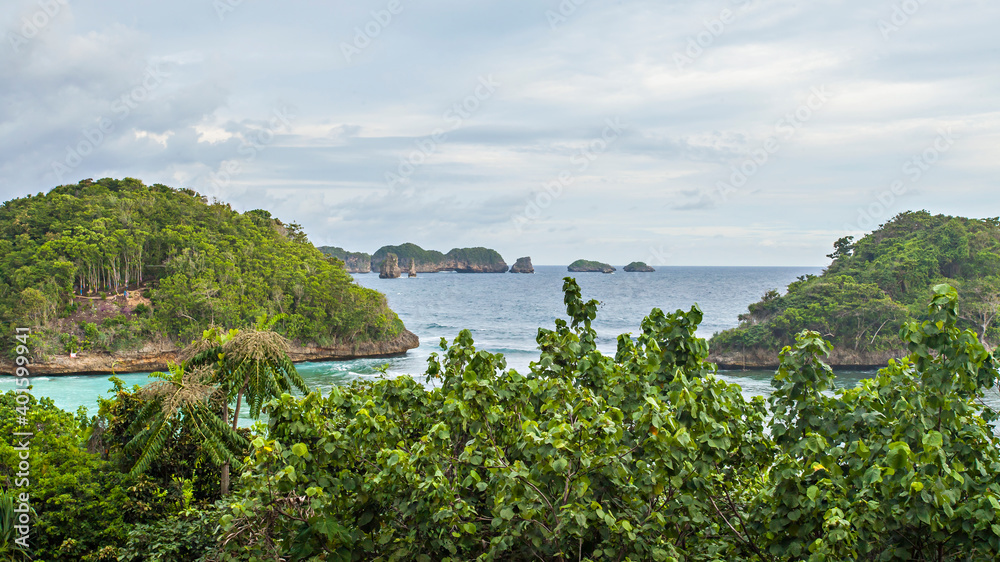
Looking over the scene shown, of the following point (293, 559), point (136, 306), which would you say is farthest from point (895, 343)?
point (136, 306)

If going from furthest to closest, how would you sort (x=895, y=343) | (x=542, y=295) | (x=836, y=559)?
(x=542, y=295), (x=895, y=343), (x=836, y=559)

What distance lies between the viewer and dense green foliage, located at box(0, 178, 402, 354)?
45062mm

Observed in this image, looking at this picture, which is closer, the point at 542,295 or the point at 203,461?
the point at 203,461

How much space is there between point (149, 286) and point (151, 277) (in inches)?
88.5

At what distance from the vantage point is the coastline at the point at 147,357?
42.4 m

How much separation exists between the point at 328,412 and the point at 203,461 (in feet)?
26.4

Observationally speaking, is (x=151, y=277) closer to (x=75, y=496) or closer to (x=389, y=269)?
(x=75, y=496)

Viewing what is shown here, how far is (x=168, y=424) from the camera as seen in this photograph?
10398mm

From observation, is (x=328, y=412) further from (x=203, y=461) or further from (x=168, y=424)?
(x=203, y=461)

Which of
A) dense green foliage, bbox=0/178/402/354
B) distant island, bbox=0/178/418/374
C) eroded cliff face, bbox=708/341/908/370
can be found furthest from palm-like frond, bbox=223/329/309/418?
eroded cliff face, bbox=708/341/908/370

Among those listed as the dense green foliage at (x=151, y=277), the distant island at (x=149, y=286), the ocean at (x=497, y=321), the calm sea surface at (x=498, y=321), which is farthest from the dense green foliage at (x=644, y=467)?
the dense green foliage at (x=151, y=277)

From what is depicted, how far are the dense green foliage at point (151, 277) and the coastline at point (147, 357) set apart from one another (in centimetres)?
80

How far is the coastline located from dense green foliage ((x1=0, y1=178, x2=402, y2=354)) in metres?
0.80

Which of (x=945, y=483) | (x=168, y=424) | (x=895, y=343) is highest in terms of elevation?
(x=945, y=483)
